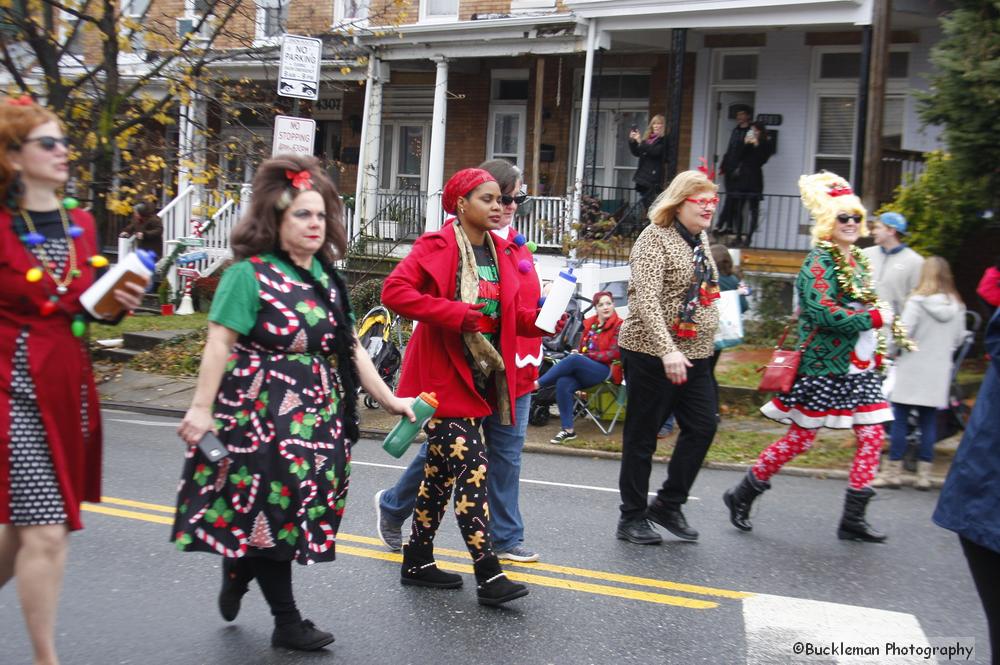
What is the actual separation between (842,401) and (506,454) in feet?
7.09

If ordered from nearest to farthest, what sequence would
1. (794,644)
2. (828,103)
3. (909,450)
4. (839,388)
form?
(794,644), (839,388), (909,450), (828,103)

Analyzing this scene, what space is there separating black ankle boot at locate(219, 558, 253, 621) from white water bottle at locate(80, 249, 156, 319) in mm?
1283

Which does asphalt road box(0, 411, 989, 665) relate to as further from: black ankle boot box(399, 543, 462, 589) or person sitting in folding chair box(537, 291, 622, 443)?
person sitting in folding chair box(537, 291, 622, 443)

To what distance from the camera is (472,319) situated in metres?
5.06

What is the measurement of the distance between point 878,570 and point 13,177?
472 centimetres

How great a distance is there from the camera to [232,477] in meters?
4.21

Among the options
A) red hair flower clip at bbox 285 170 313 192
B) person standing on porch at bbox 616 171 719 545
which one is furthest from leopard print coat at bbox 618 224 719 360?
red hair flower clip at bbox 285 170 313 192

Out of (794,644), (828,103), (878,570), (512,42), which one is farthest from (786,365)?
(512,42)

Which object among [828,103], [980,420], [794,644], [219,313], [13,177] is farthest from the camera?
[828,103]

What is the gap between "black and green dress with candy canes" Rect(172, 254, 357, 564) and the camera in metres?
4.20

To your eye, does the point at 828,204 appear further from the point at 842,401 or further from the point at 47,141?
the point at 47,141

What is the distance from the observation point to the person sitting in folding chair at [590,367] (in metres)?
10.5

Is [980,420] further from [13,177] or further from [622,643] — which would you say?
[13,177]

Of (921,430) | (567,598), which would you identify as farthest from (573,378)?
(567,598)
